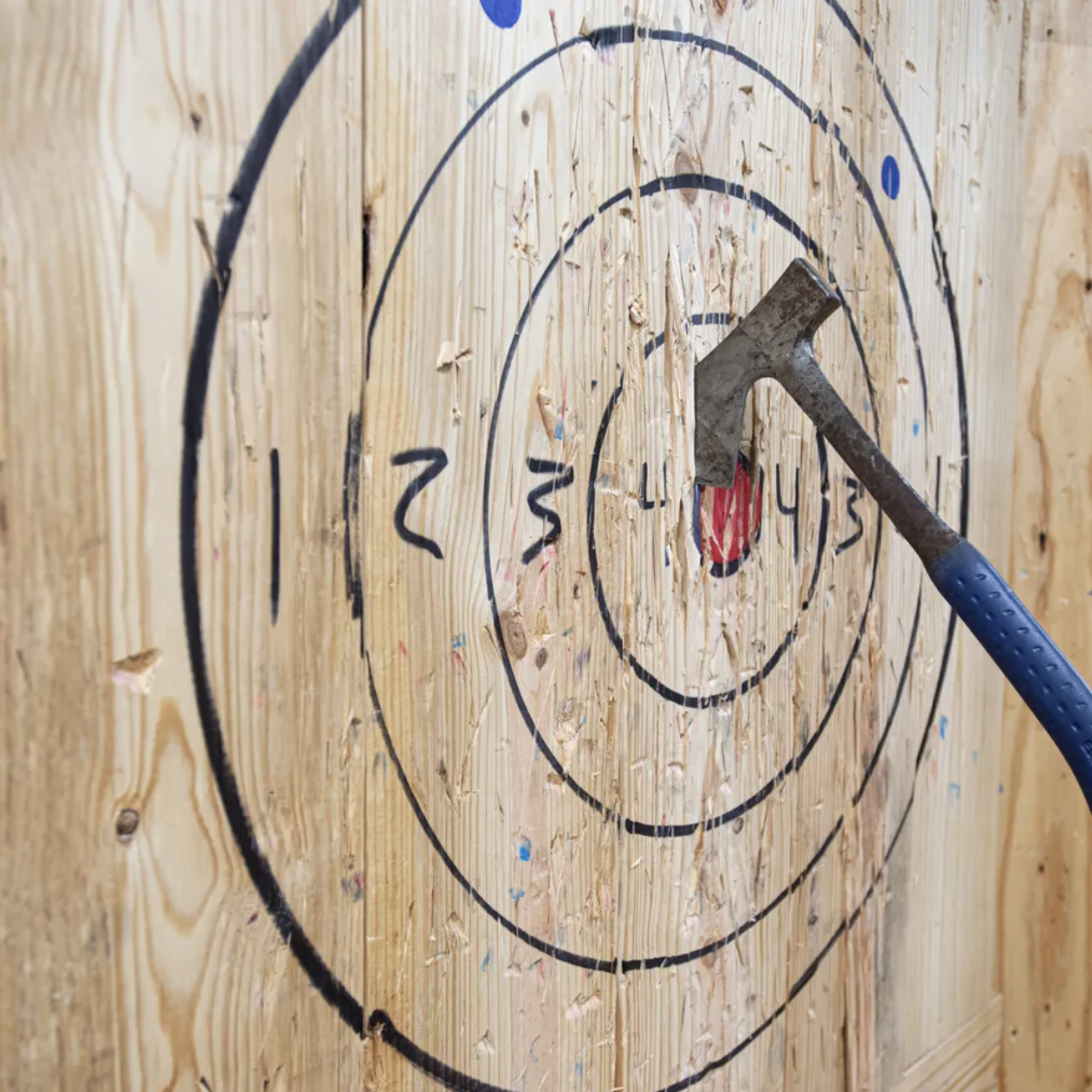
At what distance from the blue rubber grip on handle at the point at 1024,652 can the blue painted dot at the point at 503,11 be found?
52 centimetres

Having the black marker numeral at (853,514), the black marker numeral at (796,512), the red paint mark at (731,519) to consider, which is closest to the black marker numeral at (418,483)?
the red paint mark at (731,519)

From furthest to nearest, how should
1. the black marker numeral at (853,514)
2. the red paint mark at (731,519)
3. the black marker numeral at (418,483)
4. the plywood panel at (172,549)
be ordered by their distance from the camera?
the black marker numeral at (853,514) → the red paint mark at (731,519) → the black marker numeral at (418,483) → the plywood panel at (172,549)

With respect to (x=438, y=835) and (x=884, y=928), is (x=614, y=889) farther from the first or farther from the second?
(x=884, y=928)

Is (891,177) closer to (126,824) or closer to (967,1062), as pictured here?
(126,824)

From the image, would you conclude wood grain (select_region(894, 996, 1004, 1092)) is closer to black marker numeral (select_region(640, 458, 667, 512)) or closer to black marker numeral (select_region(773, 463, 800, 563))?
black marker numeral (select_region(773, 463, 800, 563))

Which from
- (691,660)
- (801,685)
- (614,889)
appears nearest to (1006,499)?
(801,685)

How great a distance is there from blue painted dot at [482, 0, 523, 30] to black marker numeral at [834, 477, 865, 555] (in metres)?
0.54

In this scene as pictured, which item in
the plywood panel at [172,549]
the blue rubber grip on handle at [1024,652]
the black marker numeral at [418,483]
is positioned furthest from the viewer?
the blue rubber grip on handle at [1024,652]

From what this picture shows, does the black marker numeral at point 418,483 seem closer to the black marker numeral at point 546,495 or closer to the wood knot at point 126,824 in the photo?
the black marker numeral at point 546,495

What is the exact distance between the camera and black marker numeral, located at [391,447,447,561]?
0.65 metres

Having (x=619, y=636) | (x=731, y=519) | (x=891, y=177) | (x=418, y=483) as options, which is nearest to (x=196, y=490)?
(x=418, y=483)

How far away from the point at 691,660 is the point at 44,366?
1.81 feet

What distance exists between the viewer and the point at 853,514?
1.03 metres

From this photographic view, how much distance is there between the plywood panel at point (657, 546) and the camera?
663 millimetres
